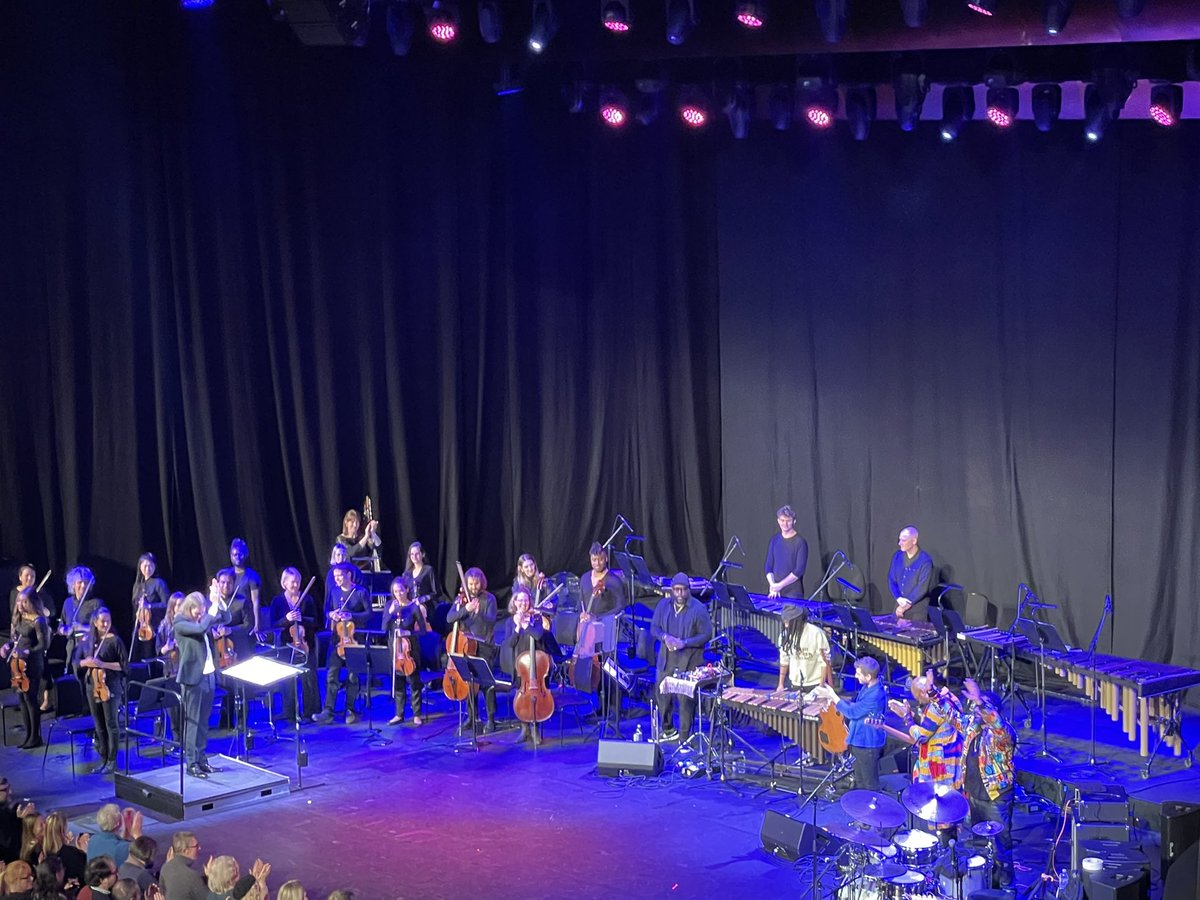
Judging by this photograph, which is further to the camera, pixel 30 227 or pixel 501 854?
pixel 30 227

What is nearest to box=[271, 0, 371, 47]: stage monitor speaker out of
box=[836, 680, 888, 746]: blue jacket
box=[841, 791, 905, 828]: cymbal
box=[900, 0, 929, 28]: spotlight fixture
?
box=[900, 0, 929, 28]: spotlight fixture

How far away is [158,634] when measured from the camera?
638 inches

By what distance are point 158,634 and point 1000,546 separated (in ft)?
31.3

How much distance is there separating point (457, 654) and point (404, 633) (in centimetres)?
88

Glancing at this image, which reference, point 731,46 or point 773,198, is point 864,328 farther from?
point 731,46

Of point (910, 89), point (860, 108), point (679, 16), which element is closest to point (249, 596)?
point (679, 16)

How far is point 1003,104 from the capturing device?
15.1 meters

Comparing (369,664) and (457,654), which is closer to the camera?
(457,654)

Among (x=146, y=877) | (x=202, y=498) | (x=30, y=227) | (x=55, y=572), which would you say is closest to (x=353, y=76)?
(x=30, y=227)

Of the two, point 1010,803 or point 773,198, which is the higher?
point 773,198

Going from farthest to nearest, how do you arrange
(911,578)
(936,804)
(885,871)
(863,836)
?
(911,578), (936,804), (885,871), (863,836)

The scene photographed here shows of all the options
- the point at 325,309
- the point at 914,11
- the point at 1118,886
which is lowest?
the point at 1118,886

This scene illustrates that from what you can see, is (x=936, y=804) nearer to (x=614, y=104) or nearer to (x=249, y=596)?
(x=249, y=596)

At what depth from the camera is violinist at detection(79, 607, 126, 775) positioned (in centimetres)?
1491
